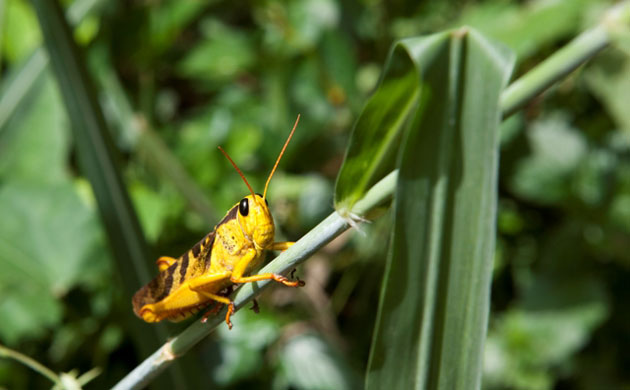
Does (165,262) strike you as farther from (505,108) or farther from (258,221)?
(505,108)

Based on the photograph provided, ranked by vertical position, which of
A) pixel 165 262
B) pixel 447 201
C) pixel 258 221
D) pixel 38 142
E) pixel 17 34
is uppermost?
pixel 17 34

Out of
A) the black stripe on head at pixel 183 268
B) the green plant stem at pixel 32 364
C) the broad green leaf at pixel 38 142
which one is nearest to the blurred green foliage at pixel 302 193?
the broad green leaf at pixel 38 142

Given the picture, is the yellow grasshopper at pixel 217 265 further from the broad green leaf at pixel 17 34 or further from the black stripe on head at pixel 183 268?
the broad green leaf at pixel 17 34

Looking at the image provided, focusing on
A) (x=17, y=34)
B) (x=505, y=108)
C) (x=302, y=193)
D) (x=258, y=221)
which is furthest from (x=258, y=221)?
(x=17, y=34)

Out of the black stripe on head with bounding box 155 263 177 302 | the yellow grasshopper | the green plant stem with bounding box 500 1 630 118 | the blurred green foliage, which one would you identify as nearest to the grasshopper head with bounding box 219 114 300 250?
the yellow grasshopper

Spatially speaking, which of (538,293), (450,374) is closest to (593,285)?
(538,293)

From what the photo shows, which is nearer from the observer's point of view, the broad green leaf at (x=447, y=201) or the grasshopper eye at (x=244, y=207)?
the broad green leaf at (x=447, y=201)

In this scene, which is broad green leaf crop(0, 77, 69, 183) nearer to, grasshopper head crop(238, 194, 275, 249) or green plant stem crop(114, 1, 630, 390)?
grasshopper head crop(238, 194, 275, 249)
